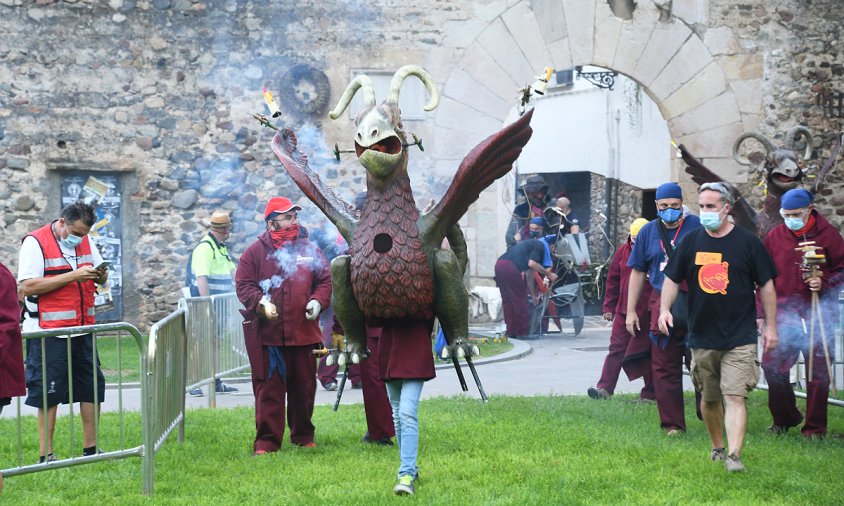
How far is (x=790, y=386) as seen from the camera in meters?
8.48

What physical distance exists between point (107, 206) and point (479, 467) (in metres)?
9.68

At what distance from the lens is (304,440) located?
8.16 metres

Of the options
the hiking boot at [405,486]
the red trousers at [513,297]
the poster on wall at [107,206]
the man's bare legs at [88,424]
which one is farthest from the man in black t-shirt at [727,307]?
the poster on wall at [107,206]

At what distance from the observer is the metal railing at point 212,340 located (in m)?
9.18

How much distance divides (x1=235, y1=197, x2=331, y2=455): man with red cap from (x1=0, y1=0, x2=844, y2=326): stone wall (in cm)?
674

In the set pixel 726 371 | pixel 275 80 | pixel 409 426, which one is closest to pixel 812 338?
pixel 726 371

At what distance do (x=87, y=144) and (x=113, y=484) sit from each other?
9064 millimetres

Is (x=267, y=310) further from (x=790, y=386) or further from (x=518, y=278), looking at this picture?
(x=518, y=278)

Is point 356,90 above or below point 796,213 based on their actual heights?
above

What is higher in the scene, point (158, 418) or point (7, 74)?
point (7, 74)

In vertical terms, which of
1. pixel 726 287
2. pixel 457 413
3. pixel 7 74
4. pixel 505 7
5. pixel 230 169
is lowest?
pixel 457 413

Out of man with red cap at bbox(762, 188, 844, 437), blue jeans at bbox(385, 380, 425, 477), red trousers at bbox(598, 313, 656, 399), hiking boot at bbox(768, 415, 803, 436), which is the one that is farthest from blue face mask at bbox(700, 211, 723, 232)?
red trousers at bbox(598, 313, 656, 399)

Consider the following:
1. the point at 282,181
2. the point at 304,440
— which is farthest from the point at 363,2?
the point at 304,440

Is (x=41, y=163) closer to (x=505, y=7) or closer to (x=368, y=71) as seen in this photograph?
(x=368, y=71)
